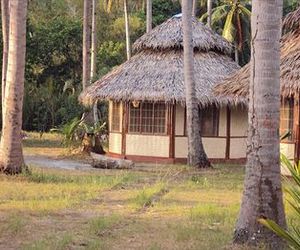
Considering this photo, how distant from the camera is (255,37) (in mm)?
7387

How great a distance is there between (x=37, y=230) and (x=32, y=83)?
1021 inches

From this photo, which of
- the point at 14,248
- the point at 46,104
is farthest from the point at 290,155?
the point at 46,104

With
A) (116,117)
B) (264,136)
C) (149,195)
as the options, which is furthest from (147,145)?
(264,136)

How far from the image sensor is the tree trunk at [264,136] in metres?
7.26

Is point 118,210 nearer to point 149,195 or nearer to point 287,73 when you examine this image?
point 149,195

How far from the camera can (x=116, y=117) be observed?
872 inches

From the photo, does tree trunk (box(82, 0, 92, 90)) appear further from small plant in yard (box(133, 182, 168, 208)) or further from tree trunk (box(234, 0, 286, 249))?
tree trunk (box(234, 0, 286, 249))

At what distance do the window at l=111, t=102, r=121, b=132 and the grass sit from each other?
5.37 metres

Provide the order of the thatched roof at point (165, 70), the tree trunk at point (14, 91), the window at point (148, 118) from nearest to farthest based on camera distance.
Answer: the tree trunk at point (14, 91)
the thatched roof at point (165, 70)
the window at point (148, 118)

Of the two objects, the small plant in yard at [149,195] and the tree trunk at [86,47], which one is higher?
the tree trunk at [86,47]

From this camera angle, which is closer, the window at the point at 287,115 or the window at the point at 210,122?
the window at the point at 287,115

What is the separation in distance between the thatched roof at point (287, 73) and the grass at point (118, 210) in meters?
2.20

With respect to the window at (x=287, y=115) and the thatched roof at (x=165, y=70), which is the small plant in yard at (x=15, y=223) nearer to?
the window at (x=287, y=115)

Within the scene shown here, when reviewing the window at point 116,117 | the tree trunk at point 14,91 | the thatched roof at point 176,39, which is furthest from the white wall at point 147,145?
the tree trunk at point 14,91
